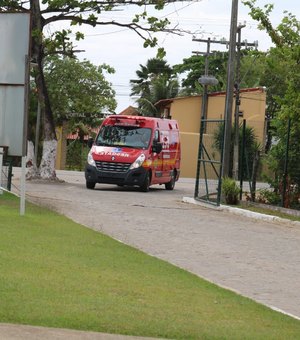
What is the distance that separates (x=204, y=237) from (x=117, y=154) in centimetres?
1350

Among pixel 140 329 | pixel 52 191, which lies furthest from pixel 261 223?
pixel 140 329

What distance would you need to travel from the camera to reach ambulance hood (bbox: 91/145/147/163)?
30281 mm

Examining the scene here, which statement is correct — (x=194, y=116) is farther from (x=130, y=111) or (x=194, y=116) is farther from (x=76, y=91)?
(x=130, y=111)

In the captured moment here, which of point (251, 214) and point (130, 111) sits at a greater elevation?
point (130, 111)

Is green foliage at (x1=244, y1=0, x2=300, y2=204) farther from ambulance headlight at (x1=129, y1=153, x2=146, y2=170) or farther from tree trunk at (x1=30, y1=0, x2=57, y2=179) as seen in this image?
tree trunk at (x1=30, y1=0, x2=57, y2=179)

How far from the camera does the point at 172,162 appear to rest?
111 feet

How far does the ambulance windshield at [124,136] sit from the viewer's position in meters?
30.7

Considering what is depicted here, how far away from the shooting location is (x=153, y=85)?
76938 millimetres

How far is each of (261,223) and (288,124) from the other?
11.3ft

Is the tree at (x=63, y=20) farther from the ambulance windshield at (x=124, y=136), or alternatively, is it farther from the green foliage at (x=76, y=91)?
the green foliage at (x=76, y=91)

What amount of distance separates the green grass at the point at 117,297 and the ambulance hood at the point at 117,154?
1699 cm

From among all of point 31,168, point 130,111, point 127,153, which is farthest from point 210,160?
point 130,111

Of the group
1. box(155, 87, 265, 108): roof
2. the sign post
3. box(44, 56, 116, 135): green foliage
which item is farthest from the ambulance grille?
box(44, 56, 116, 135): green foliage

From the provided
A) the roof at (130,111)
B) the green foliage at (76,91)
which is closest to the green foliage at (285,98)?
the green foliage at (76,91)
